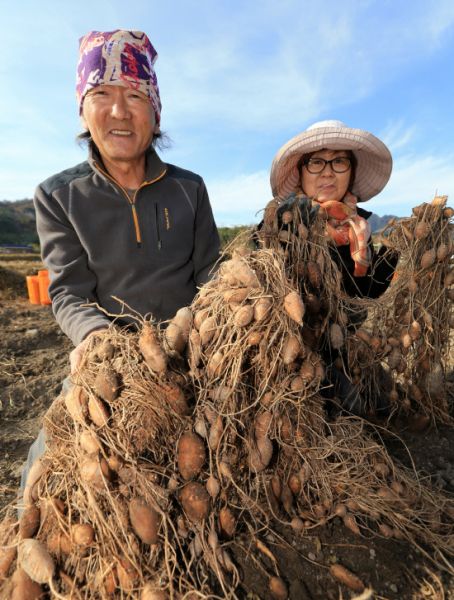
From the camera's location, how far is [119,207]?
1.85 m

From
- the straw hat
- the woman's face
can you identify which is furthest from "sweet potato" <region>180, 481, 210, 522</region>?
the straw hat

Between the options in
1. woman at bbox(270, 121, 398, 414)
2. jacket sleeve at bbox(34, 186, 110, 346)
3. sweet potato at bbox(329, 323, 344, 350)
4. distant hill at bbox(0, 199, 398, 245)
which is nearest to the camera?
sweet potato at bbox(329, 323, 344, 350)

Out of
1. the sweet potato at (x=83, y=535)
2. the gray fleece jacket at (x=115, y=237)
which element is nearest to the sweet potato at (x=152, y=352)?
the sweet potato at (x=83, y=535)

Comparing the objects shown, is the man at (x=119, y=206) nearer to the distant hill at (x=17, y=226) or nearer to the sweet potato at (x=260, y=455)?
the sweet potato at (x=260, y=455)

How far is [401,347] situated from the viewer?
6.25 ft

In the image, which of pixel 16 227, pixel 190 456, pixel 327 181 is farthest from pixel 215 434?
pixel 16 227

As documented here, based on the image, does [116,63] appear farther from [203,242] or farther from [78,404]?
[78,404]

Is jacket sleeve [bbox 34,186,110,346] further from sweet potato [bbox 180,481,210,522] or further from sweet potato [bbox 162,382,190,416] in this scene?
sweet potato [bbox 180,481,210,522]

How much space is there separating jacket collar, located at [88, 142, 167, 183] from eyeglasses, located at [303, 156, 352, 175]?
31.1 inches

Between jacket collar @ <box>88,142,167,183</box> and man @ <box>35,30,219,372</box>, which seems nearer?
man @ <box>35,30,219,372</box>

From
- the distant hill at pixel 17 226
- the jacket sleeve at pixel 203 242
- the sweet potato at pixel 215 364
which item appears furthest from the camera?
the distant hill at pixel 17 226

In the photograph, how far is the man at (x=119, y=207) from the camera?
5.49 feet

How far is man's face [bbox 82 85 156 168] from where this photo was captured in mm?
1659

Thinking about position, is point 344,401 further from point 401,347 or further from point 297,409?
point 297,409
